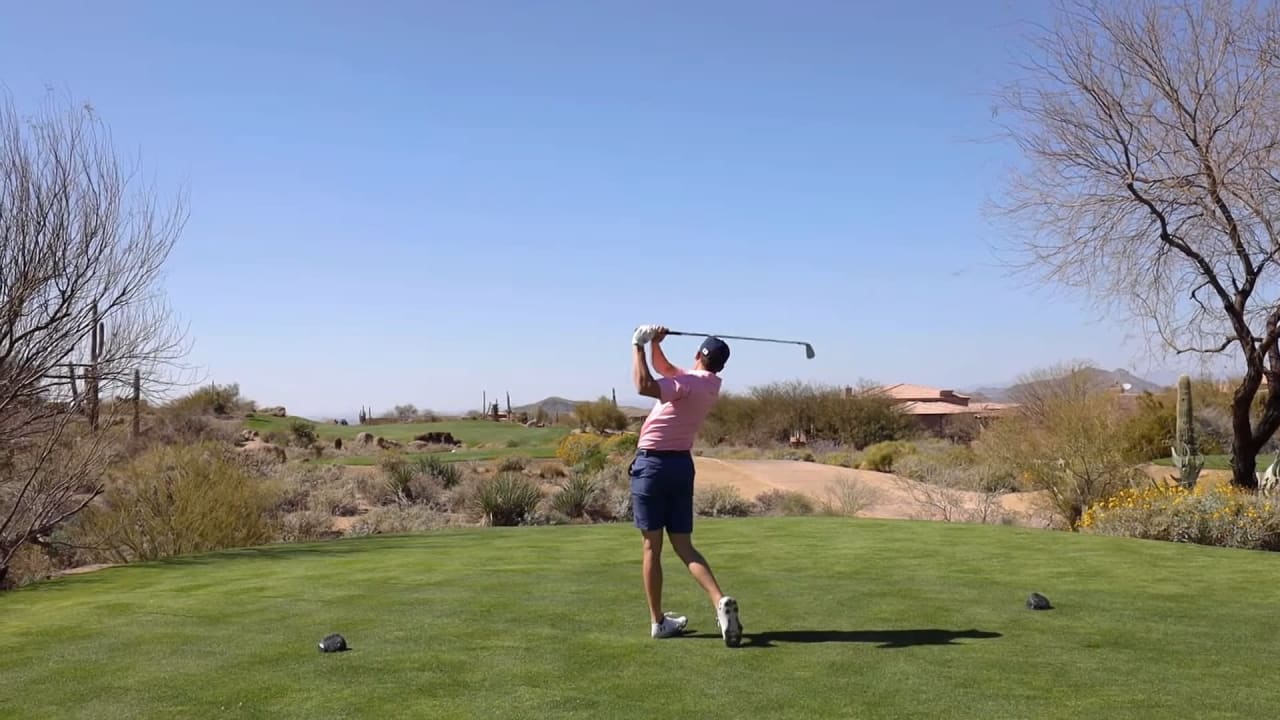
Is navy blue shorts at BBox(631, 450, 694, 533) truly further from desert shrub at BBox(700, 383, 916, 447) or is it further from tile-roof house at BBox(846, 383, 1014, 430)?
desert shrub at BBox(700, 383, 916, 447)

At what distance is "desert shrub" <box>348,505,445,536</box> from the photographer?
22.7 meters

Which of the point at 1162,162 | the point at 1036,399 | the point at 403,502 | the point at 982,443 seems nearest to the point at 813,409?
the point at 1036,399

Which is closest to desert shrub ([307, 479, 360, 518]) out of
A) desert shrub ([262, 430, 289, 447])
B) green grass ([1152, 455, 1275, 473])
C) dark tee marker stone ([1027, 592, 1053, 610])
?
dark tee marker stone ([1027, 592, 1053, 610])

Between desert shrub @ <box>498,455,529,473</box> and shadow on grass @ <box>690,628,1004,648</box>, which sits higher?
desert shrub @ <box>498,455,529,473</box>

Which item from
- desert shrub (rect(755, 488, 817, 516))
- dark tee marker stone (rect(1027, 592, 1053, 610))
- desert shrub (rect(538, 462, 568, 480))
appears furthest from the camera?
desert shrub (rect(538, 462, 568, 480))

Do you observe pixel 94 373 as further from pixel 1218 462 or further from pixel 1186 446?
pixel 1218 462

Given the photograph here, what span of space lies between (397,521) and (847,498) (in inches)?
367

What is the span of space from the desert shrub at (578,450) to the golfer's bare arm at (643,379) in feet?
87.6

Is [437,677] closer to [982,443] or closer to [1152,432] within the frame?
[982,443]

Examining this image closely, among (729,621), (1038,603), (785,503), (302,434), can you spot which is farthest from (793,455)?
(729,621)

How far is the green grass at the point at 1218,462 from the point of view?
92.9 feet

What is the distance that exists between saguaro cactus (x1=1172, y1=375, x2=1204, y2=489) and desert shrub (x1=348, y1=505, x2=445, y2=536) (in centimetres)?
1377

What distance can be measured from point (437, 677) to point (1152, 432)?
32.0 m

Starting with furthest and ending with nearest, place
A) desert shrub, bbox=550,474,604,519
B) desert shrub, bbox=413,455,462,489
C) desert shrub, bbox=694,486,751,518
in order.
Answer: desert shrub, bbox=413,455,462,489 < desert shrub, bbox=694,486,751,518 < desert shrub, bbox=550,474,604,519
